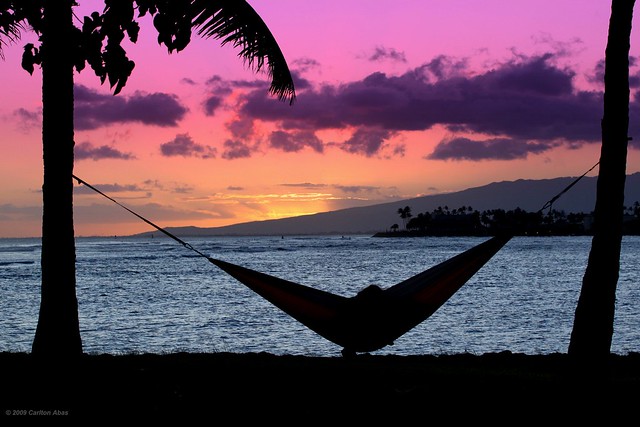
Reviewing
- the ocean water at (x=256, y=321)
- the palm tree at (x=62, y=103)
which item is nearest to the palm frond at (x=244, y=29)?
the palm tree at (x=62, y=103)

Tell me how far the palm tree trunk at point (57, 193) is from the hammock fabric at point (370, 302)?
1.20m

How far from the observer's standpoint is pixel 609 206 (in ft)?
16.6

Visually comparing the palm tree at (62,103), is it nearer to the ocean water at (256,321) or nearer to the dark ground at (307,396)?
the dark ground at (307,396)

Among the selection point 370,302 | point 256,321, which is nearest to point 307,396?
point 370,302

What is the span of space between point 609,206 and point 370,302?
193 centimetres

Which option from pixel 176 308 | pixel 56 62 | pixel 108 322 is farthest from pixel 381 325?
pixel 176 308

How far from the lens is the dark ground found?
15.9 feet

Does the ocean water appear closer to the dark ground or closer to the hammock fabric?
the hammock fabric

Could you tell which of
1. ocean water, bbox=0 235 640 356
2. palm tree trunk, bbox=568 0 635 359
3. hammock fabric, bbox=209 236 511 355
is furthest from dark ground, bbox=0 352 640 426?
ocean water, bbox=0 235 640 356

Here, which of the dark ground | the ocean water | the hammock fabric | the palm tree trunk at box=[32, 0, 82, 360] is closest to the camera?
the dark ground

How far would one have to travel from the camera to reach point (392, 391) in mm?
5191

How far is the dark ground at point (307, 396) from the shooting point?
15.9 feet

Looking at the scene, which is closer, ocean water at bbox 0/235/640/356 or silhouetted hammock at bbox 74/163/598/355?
silhouetted hammock at bbox 74/163/598/355

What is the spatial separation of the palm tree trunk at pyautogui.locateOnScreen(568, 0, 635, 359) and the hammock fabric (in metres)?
1.25
